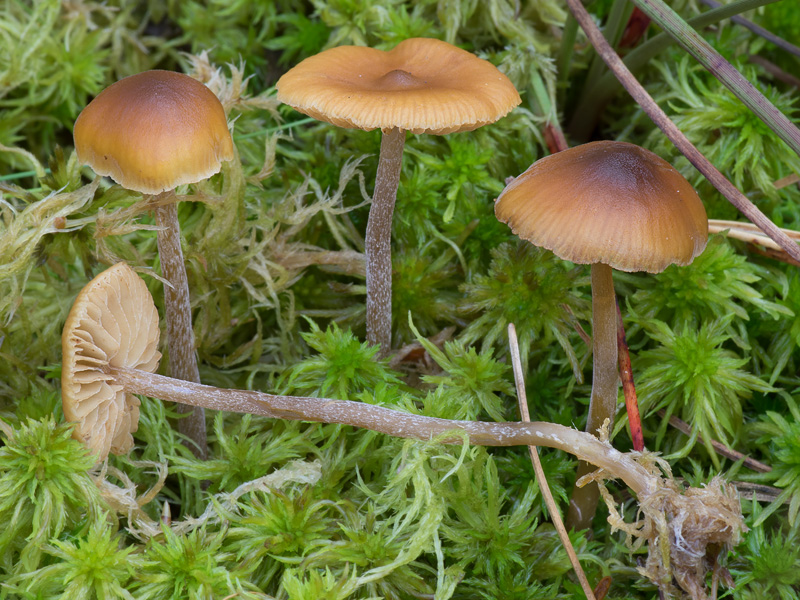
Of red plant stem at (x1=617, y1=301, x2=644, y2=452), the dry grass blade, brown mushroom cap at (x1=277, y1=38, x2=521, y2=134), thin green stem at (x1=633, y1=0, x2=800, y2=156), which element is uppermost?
thin green stem at (x1=633, y1=0, x2=800, y2=156)

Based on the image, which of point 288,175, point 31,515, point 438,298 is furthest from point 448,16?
point 31,515

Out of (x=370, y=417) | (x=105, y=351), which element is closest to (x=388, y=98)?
(x=370, y=417)

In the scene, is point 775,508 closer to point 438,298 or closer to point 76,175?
point 438,298

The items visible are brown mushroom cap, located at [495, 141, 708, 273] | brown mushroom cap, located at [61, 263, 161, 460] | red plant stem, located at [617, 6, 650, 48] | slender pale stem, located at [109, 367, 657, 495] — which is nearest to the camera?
brown mushroom cap, located at [495, 141, 708, 273]

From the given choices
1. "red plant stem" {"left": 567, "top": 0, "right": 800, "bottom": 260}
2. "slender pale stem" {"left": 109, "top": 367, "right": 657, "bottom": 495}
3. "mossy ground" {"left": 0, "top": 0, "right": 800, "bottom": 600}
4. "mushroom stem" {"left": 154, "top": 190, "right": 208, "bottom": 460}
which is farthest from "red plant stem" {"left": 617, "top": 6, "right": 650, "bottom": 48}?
"mushroom stem" {"left": 154, "top": 190, "right": 208, "bottom": 460}

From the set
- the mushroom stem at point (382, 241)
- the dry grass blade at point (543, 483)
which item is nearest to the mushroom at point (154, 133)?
the mushroom stem at point (382, 241)

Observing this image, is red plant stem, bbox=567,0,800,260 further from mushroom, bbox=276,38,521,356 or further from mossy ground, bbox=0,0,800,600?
mushroom, bbox=276,38,521,356
